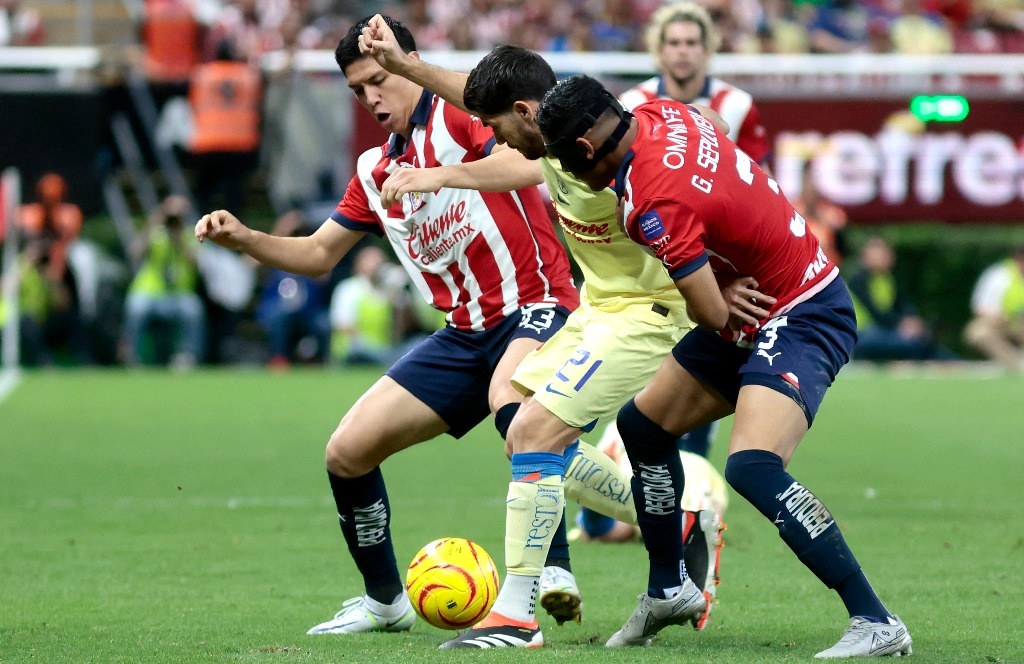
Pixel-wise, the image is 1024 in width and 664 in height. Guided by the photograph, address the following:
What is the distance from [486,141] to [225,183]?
47.3ft

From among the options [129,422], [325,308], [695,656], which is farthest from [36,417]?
[695,656]

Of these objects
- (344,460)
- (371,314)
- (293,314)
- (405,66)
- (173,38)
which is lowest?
(293,314)

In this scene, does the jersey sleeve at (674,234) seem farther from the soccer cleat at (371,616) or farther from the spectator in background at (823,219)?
the spectator in background at (823,219)

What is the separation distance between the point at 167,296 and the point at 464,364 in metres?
13.1

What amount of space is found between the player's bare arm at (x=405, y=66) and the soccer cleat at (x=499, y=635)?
6.11 ft

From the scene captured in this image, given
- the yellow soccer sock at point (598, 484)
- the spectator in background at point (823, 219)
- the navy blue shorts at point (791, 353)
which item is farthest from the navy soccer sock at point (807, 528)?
→ the spectator in background at point (823, 219)

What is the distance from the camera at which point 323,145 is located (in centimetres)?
2036

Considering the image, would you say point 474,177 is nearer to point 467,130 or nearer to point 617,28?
point 467,130

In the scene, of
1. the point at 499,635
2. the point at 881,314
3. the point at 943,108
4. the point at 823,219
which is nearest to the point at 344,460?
the point at 499,635

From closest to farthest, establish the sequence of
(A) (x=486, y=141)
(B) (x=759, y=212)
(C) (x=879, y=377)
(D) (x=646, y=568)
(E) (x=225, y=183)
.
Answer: (B) (x=759, y=212)
(A) (x=486, y=141)
(D) (x=646, y=568)
(C) (x=879, y=377)
(E) (x=225, y=183)

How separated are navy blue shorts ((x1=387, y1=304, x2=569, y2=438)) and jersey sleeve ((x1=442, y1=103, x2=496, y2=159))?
67cm

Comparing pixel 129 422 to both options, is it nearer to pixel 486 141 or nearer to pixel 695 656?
pixel 486 141

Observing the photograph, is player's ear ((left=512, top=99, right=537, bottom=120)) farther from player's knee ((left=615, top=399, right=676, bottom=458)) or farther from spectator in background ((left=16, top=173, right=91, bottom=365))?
spectator in background ((left=16, top=173, right=91, bottom=365))

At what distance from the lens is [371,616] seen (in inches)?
249
